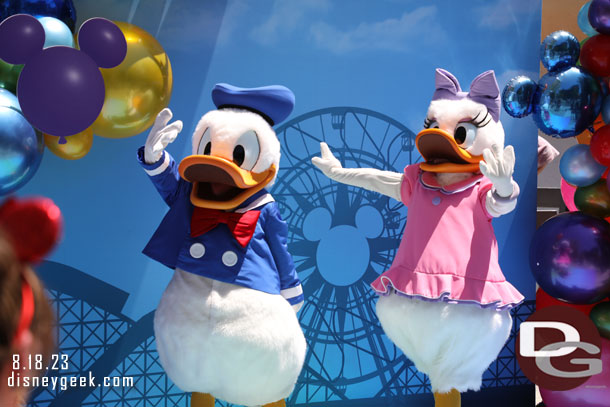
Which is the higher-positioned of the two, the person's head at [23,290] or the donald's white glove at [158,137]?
the person's head at [23,290]

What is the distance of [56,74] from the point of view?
2146 millimetres

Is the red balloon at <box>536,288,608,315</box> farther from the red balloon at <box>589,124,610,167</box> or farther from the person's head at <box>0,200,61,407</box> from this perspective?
the person's head at <box>0,200,61,407</box>

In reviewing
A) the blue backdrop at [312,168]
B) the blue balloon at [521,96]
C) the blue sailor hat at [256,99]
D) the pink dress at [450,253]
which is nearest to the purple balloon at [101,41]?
the blue sailor hat at [256,99]

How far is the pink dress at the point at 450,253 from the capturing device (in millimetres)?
2645

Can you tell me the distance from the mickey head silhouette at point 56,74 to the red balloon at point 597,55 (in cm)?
206

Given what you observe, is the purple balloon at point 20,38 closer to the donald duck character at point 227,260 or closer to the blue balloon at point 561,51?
the donald duck character at point 227,260

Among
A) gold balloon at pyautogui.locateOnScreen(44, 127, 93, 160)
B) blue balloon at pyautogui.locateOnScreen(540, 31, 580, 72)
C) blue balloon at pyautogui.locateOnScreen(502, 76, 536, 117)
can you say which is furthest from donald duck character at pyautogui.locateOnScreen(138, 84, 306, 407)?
blue balloon at pyautogui.locateOnScreen(540, 31, 580, 72)

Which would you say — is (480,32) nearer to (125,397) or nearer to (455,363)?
(455,363)

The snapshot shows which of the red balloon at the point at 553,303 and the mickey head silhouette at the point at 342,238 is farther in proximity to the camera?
the mickey head silhouette at the point at 342,238

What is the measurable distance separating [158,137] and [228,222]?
42cm

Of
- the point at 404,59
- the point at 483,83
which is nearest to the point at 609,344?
the point at 483,83

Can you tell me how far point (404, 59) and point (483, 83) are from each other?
0.85m

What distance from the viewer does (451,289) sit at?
2.64 meters

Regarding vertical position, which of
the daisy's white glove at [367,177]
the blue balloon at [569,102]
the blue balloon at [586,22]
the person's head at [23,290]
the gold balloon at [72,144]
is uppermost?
the blue balloon at [586,22]
